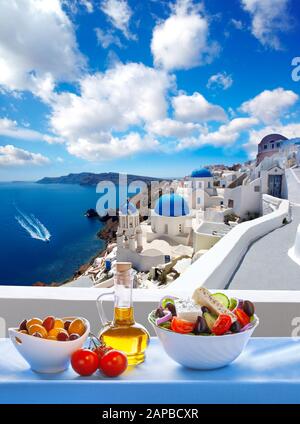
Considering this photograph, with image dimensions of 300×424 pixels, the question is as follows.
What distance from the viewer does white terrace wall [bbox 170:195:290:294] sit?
1.42 metres

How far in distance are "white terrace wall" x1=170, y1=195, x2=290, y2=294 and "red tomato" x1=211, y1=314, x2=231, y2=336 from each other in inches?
21.3

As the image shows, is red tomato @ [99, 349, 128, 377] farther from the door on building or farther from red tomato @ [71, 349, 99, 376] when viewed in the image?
the door on building

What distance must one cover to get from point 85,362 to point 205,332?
0.79 feet

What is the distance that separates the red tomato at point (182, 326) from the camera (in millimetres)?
648

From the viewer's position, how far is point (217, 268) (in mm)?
1666

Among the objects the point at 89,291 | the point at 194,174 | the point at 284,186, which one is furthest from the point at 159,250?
the point at 89,291

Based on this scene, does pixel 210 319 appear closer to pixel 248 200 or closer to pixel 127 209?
pixel 127 209

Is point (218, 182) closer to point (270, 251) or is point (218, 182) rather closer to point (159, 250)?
point (159, 250)

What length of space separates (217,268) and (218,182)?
24103mm

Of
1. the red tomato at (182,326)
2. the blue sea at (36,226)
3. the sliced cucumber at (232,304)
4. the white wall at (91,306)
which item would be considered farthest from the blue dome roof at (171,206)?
the red tomato at (182,326)

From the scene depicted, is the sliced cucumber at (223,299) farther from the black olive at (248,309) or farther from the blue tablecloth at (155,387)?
the blue tablecloth at (155,387)

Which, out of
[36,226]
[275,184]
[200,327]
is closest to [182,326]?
[200,327]

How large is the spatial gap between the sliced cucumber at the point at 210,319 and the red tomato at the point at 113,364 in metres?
0.18

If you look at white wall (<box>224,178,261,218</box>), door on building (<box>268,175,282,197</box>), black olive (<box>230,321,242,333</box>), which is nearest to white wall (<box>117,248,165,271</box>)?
white wall (<box>224,178,261,218</box>)
